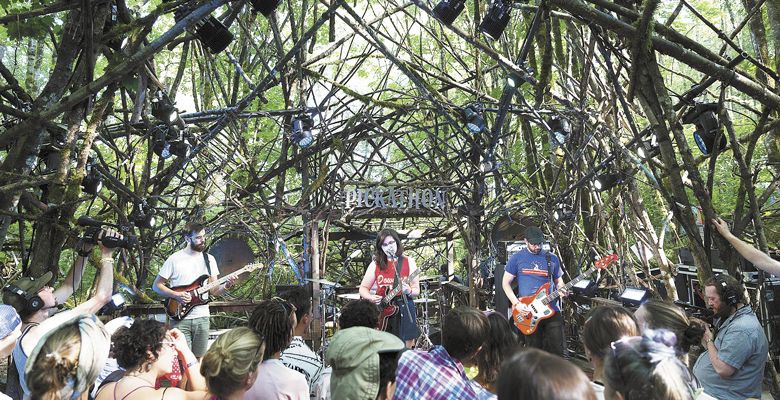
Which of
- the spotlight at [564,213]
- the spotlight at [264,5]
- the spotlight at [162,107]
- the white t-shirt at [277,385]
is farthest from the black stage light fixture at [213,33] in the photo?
the spotlight at [564,213]

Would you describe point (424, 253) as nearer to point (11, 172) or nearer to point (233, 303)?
point (233, 303)

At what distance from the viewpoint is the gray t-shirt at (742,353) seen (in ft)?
11.0

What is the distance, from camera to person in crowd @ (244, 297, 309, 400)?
8.62 ft

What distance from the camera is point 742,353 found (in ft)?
11.0

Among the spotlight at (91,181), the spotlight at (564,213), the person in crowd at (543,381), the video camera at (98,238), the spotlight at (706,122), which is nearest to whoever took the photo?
the person in crowd at (543,381)

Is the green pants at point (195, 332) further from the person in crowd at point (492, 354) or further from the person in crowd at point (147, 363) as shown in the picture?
the person in crowd at point (492, 354)

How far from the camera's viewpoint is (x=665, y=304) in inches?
115

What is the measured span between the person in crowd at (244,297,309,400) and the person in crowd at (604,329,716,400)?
135cm

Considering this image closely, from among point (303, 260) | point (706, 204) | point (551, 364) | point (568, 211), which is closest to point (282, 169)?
point (303, 260)

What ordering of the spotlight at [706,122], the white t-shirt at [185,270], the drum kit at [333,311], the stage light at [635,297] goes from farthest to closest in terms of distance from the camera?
the drum kit at [333,311], the white t-shirt at [185,270], the spotlight at [706,122], the stage light at [635,297]

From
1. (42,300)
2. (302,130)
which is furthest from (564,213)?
(42,300)

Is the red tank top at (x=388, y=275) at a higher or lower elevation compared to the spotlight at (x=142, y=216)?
lower

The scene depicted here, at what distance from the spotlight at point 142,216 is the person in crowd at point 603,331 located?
503 cm

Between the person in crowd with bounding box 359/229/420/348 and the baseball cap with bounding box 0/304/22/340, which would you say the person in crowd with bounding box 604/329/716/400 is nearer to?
the baseball cap with bounding box 0/304/22/340
